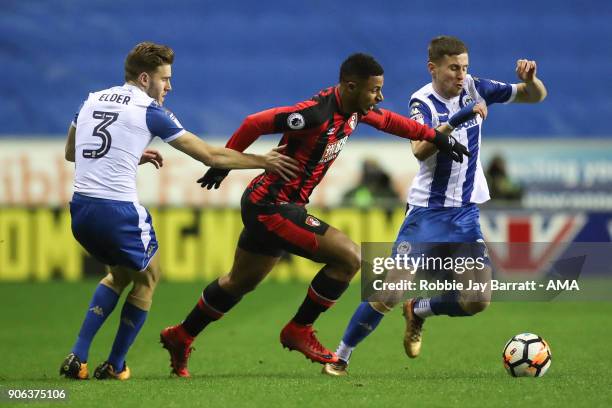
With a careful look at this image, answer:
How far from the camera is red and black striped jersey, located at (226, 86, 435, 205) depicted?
268 inches

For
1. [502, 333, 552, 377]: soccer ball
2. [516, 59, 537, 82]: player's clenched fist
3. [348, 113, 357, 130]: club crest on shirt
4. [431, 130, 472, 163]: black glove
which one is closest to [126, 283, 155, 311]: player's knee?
[348, 113, 357, 130]: club crest on shirt

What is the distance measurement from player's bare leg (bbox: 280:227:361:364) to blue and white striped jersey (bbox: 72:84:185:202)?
1.15 m

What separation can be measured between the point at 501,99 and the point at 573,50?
12830mm

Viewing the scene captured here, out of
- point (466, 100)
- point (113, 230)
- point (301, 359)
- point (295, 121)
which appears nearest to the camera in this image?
point (113, 230)

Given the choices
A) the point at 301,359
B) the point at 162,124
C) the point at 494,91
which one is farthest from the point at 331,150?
the point at 301,359

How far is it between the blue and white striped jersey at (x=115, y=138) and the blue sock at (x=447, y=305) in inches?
81.7

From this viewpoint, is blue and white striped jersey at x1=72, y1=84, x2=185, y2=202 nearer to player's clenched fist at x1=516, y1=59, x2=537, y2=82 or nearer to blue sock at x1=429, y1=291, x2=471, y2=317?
blue sock at x1=429, y1=291, x2=471, y2=317

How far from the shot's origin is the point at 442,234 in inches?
300

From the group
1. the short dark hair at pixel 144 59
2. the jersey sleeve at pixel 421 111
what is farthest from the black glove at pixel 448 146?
the short dark hair at pixel 144 59

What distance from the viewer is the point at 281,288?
14.6 meters

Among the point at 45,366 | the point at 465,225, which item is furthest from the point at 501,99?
the point at 45,366

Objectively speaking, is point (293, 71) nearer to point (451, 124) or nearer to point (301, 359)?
point (301, 359)

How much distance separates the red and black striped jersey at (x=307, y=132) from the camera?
22.4 feet

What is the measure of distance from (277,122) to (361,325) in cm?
150
